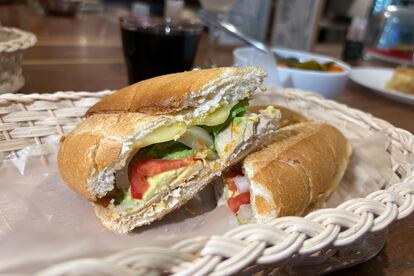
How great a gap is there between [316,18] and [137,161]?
5.93 ft

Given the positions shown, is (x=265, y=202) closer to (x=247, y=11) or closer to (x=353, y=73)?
(x=353, y=73)

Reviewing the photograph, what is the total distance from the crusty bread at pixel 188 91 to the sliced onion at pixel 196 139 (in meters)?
0.05

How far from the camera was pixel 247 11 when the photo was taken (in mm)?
2480

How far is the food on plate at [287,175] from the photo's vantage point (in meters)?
0.84

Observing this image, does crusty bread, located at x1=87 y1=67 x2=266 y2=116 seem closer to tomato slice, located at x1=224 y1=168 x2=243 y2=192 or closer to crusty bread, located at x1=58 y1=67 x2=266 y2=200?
crusty bread, located at x1=58 y1=67 x2=266 y2=200

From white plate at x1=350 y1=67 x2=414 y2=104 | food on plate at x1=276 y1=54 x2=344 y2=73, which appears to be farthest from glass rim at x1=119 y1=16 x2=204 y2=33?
white plate at x1=350 y1=67 x2=414 y2=104

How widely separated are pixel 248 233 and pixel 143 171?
1.10 feet

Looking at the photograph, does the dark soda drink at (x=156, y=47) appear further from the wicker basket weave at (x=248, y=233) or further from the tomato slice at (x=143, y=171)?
the tomato slice at (x=143, y=171)

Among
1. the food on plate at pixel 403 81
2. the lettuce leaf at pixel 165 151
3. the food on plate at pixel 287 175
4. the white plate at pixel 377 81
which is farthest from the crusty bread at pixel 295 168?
the food on plate at pixel 403 81

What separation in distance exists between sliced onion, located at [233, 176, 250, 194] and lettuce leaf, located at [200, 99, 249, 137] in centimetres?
11

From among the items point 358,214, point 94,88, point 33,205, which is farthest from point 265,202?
point 94,88

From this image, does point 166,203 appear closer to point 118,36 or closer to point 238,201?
point 238,201

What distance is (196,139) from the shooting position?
90 centimetres

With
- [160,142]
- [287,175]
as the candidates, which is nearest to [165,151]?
[160,142]
